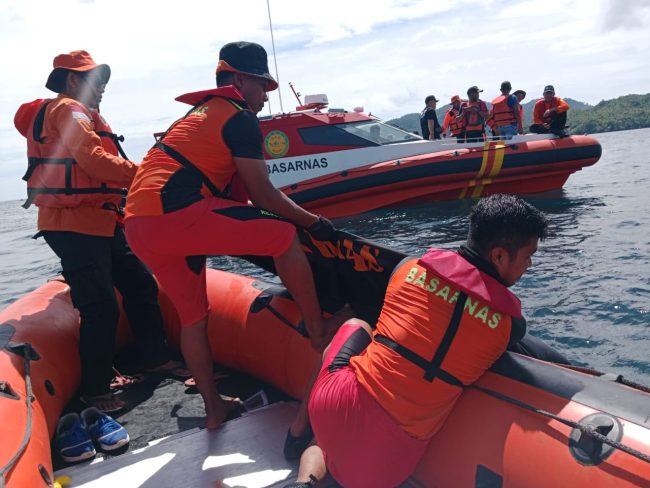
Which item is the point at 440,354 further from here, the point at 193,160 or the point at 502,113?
the point at 502,113

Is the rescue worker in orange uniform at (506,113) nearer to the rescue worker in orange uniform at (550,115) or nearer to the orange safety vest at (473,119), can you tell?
the rescue worker in orange uniform at (550,115)

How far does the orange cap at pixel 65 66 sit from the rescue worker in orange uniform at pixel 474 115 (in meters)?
9.14

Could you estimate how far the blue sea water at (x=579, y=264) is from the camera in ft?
13.2

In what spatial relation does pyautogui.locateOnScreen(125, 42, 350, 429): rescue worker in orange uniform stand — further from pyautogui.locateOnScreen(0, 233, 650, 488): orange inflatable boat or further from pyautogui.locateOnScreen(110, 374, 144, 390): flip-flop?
pyautogui.locateOnScreen(110, 374, 144, 390): flip-flop

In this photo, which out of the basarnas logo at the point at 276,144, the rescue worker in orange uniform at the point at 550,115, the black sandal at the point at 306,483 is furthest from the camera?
the rescue worker in orange uniform at the point at 550,115

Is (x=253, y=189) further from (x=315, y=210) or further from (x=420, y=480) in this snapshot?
(x=315, y=210)

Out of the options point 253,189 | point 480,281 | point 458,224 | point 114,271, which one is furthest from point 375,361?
point 458,224

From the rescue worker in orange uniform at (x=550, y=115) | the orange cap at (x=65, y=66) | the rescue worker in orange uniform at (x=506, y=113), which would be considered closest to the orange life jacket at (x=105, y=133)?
the orange cap at (x=65, y=66)

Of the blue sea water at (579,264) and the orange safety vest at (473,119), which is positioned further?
the orange safety vest at (473,119)

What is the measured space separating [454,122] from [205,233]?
10.0 metres

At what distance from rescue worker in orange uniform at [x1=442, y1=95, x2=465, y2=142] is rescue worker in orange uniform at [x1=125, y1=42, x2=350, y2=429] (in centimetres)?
888

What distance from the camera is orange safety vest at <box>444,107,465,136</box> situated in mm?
11306

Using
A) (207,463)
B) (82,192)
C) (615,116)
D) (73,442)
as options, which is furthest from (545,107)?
(615,116)

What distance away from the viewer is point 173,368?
3439 mm
